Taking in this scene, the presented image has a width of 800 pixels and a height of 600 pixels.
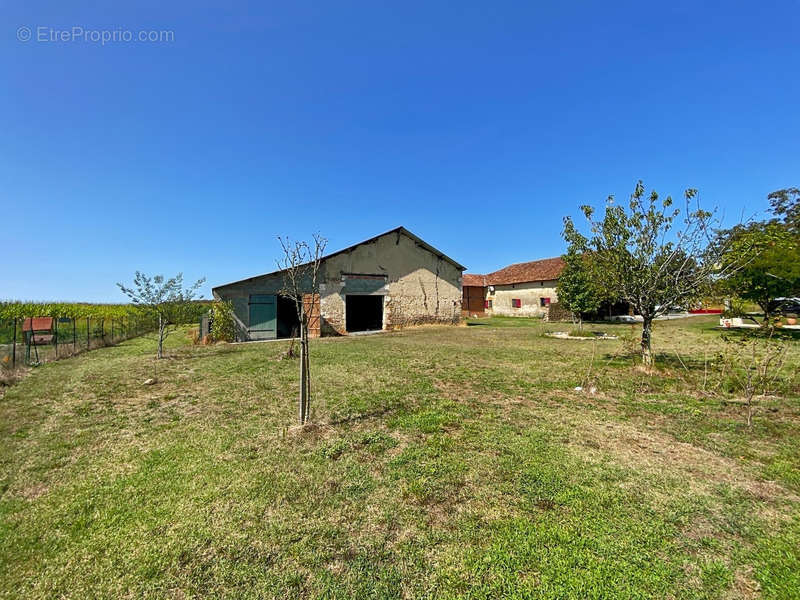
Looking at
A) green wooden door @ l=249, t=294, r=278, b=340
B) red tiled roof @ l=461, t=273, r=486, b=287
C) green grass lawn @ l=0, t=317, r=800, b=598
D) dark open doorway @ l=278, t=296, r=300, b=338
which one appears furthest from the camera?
red tiled roof @ l=461, t=273, r=486, b=287

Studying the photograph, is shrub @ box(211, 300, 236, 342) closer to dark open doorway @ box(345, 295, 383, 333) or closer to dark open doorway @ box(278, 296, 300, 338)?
dark open doorway @ box(278, 296, 300, 338)

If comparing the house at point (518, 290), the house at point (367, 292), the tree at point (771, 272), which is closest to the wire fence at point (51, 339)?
the house at point (367, 292)

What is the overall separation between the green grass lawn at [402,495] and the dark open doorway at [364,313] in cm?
1418

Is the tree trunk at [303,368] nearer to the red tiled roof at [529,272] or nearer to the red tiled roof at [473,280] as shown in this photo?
the red tiled roof at [529,272]

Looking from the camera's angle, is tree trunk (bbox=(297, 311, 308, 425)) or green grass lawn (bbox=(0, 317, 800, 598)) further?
tree trunk (bbox=(297, 311, 308, 425))

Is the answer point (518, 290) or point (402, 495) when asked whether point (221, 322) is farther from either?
point (518, 290)

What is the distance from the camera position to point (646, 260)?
866 centimetres

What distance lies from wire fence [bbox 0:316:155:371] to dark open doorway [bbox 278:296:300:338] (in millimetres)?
7219

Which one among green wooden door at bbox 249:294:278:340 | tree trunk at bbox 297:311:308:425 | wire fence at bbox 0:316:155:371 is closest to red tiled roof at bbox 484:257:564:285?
green wooden door at bbox 249:294:278:340

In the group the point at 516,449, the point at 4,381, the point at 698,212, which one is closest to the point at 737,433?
the point at 516,449

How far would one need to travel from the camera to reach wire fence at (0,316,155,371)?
33.1ft

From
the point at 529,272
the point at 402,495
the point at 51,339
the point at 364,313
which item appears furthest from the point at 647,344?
the point at 529,272

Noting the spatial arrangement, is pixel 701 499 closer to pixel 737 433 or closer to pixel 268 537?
pixel 737 433

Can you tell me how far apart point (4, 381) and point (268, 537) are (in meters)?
9.32
